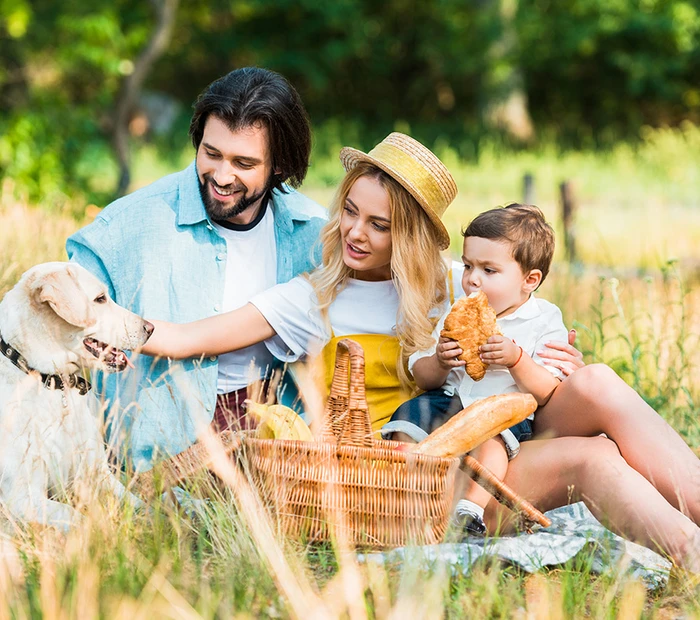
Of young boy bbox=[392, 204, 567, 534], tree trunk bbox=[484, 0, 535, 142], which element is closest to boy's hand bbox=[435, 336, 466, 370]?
young boy bbox=[392, 204, 567, 534]

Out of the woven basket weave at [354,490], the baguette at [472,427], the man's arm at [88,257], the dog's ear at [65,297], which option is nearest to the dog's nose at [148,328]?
the dog's ear at [65,297]

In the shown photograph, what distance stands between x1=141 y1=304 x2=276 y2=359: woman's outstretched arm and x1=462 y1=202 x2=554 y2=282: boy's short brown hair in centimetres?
98

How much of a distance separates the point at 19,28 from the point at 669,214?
408 inches

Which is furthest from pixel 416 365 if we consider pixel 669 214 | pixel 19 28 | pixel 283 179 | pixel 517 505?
pixel 19 28

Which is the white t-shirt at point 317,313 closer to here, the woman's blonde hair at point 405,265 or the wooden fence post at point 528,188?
the woman's blonde hair at point 405,265

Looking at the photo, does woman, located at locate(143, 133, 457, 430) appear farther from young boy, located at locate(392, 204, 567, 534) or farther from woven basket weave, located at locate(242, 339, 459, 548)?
woven basket weave, located at locate(242, 339, 459, 548)

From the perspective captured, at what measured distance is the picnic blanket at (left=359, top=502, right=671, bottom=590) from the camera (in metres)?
3.03

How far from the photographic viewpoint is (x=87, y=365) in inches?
141

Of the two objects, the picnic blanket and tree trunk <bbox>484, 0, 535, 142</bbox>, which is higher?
tree trunk <bbox>484, 0, 535, 142</bbox>

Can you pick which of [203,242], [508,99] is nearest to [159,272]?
[203,242]

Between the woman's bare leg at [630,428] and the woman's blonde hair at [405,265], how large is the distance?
2.06 feet

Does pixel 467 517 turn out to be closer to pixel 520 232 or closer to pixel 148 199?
pixel 520 232

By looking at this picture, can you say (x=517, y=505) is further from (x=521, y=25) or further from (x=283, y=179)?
(x=521, y=25)

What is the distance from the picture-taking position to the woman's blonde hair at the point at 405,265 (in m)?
3.84
